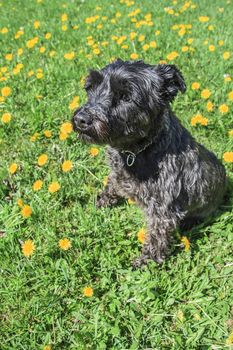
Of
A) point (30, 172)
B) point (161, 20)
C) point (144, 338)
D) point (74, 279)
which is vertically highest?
point (161, 20)

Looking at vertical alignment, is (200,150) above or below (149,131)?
below

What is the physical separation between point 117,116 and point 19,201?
147 cm

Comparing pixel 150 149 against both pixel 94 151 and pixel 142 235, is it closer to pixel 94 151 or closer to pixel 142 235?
pixel 142 235

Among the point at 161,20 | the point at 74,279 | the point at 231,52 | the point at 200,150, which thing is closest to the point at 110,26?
the point at 161,20

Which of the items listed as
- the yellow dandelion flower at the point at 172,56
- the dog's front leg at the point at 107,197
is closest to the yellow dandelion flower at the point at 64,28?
the yellow dandelion flower at the point at 172,56

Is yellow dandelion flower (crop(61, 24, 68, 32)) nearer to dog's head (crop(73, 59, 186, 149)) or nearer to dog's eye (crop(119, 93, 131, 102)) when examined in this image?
dog's head (crop(73, 59, 186, 149))

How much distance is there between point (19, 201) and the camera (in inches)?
154

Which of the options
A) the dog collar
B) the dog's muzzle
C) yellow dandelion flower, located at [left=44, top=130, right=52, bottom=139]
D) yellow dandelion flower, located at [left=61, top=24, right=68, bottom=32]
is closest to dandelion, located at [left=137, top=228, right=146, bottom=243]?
the dog collar

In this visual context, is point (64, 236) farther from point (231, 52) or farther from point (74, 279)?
point (231, 52)

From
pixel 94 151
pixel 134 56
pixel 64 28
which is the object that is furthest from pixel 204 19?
pixel 94 151

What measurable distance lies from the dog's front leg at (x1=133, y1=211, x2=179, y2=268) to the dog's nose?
120 cm

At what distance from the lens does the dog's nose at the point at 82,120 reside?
10.2 ft

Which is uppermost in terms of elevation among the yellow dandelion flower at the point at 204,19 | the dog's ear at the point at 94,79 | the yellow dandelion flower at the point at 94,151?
the dog's ear at the point at 94,79

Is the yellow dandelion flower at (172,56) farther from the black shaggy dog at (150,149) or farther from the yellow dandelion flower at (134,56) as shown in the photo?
the black shaggy dog at (150,149)
